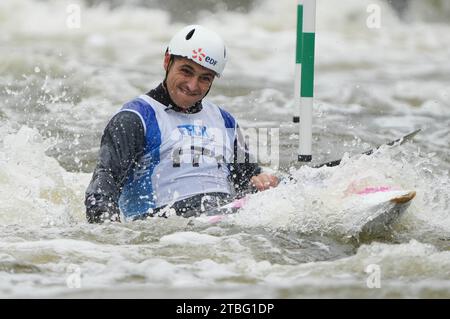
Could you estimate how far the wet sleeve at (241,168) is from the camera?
643 cm

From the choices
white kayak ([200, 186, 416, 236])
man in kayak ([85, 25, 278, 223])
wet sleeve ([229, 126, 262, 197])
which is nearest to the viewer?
white kayak ([200, 186, 416, 236])

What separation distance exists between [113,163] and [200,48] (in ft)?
2.86

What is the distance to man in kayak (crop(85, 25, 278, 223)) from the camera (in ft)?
19.1

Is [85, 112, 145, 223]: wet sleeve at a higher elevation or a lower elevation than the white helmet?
lower

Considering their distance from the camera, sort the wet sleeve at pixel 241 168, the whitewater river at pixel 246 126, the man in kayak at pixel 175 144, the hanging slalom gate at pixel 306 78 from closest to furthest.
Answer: the whitewater river at pixel 246 126 → the man in kayak at pixel 175 144 → the wet sleeve at pixel 241 168 → the hanging slalom gate at pixel 306 78

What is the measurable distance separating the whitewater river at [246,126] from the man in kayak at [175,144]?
258mm

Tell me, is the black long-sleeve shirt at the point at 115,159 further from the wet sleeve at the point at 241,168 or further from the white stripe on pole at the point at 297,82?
the white stripe on pole at the point at 297,82

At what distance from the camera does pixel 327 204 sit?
19.1 feet

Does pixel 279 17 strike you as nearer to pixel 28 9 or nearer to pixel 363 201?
pixel 28 9

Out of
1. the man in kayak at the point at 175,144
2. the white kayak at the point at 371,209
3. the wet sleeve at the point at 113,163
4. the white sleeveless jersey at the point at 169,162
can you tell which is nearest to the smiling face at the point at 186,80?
the man in kayak at the point at 175,144

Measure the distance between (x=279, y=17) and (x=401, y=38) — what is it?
2403mm

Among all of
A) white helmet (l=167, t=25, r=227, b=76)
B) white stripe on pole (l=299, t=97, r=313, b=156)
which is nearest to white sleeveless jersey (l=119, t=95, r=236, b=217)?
white helmet (l=167, t=25, r=227, b=76)

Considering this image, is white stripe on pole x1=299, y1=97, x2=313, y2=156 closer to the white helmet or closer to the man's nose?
the white helmet
